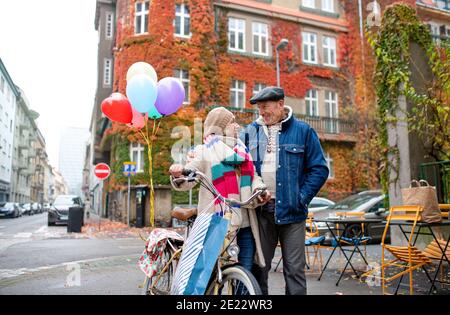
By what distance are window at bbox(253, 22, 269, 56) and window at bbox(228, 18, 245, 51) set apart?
88cm

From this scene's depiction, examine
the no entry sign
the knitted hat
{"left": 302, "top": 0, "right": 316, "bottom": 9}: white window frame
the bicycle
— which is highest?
{"left": 302, "top": 0, "right": 316, "bottom": 9}: white window frame

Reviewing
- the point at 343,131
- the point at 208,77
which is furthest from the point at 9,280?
the point at 343,131

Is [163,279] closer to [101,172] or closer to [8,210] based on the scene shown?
[101,172]

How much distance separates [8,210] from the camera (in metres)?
34.1

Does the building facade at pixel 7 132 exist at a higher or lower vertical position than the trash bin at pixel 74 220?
higher

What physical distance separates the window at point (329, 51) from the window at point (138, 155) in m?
14.2

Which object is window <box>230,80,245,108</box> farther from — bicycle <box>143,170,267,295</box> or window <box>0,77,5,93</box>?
window <box>0,77,5,93</box>

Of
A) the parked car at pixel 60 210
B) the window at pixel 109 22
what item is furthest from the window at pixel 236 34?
the window at pixel 109 22

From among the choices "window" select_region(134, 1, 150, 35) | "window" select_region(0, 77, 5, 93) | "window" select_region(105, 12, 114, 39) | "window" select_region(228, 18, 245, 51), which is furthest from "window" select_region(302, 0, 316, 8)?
"window" select_region(0, 77, 5, 93)

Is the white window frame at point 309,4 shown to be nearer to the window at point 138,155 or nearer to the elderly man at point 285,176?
the window at point 138,155

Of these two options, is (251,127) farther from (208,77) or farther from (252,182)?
(208,77)

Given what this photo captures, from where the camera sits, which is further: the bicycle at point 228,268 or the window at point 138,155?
the window at point 138,155

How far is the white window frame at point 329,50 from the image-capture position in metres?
27.4

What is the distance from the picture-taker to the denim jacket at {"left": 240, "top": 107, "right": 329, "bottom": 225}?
11.1 feet
